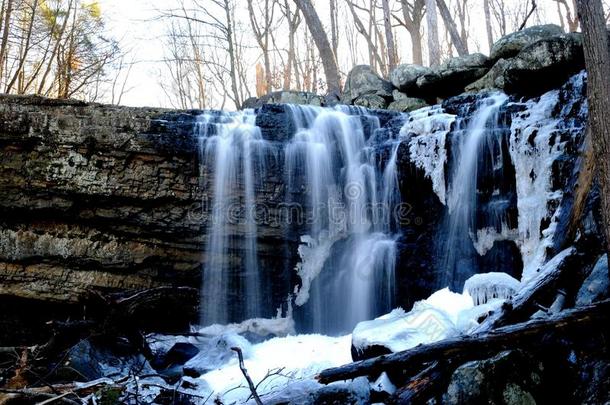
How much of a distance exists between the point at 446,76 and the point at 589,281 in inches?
338

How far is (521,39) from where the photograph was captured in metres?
10.3

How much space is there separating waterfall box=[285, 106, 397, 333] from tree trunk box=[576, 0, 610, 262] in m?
4.26

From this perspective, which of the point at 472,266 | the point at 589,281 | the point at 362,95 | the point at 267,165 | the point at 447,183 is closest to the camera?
the point at 589,281

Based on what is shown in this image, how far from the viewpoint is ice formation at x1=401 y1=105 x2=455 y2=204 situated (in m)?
7.15

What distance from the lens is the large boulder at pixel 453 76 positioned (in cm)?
1095

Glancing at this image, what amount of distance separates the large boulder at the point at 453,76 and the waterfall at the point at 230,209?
5118 mm

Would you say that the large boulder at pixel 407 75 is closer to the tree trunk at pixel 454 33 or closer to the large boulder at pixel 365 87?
the large boulder at pixel 365 87

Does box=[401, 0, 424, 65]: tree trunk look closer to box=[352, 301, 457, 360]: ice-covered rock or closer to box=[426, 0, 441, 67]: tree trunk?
box=[426, 0, 441, 67]: tree trunk

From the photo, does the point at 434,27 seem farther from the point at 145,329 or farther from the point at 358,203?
the point at 145,329

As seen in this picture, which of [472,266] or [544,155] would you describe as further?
[472,266]

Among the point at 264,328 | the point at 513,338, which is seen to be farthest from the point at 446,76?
the point at 513,338

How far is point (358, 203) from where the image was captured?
26.1 ft

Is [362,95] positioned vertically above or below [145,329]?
above

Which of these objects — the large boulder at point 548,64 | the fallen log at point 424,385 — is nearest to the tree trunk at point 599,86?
the fallen log at point 424,385
